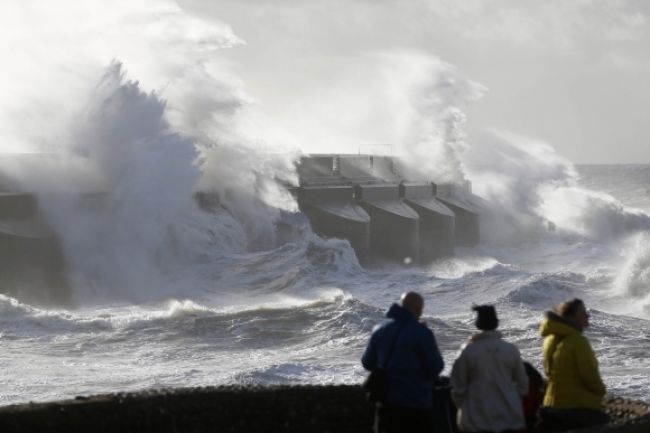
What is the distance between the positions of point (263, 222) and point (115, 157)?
3.79m

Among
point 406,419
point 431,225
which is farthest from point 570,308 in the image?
point 431,225

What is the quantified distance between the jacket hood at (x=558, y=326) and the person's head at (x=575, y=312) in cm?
2

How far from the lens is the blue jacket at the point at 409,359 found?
520 centimetres

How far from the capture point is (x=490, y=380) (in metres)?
5.11

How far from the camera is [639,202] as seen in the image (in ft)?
191

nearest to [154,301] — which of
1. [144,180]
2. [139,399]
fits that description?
[144,180]

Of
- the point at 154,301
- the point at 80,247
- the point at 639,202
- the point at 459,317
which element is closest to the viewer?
the point at 459,317

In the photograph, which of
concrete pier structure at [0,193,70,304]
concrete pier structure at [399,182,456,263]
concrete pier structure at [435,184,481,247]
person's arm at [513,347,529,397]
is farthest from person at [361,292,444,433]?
concrete pier structure at [435,184,481,247]

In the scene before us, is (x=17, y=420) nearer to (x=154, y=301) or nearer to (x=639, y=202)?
(x=154, y=301)

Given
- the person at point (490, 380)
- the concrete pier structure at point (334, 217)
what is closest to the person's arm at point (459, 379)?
the person at point (490, 380)

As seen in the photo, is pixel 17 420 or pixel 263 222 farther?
pixel 263 222

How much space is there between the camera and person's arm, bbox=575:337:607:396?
5340 mm

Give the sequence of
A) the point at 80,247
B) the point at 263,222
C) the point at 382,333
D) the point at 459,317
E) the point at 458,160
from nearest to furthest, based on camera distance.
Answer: the point at 382,333 < the point at 459,317 < the point at 80,247 < the point at 263,222 < the point at 458,160

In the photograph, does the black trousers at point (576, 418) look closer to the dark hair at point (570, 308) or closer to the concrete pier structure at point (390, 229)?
the dark hair at point (570, 308)
